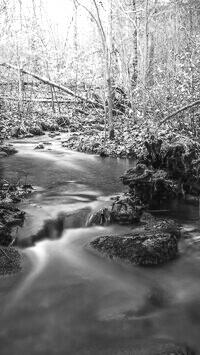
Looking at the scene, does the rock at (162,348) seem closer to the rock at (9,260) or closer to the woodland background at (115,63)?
the rock at (9,260)

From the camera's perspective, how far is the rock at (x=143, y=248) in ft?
15.0

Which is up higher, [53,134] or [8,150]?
[53,134]

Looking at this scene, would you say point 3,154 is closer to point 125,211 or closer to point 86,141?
point 86,141

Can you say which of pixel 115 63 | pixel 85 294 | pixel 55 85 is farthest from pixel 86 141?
pixel 85 294

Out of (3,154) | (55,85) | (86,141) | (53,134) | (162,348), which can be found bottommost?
(162,348)

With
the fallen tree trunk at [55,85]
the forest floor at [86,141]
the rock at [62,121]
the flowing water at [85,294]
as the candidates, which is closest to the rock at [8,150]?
the forest floor at [86,141]

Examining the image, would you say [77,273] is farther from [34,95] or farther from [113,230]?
[34,95]

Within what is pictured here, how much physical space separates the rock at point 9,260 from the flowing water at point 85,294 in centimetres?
11

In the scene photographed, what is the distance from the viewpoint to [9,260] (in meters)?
4.51

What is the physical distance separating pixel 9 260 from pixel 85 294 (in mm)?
1132

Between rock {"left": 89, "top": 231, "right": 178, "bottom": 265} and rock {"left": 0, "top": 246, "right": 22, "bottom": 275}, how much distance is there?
3.74 ft

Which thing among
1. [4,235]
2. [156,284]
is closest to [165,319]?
[156,284]

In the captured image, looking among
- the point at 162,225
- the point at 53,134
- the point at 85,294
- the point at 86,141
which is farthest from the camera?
the point at 53,134

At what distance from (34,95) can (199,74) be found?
36.4ft
